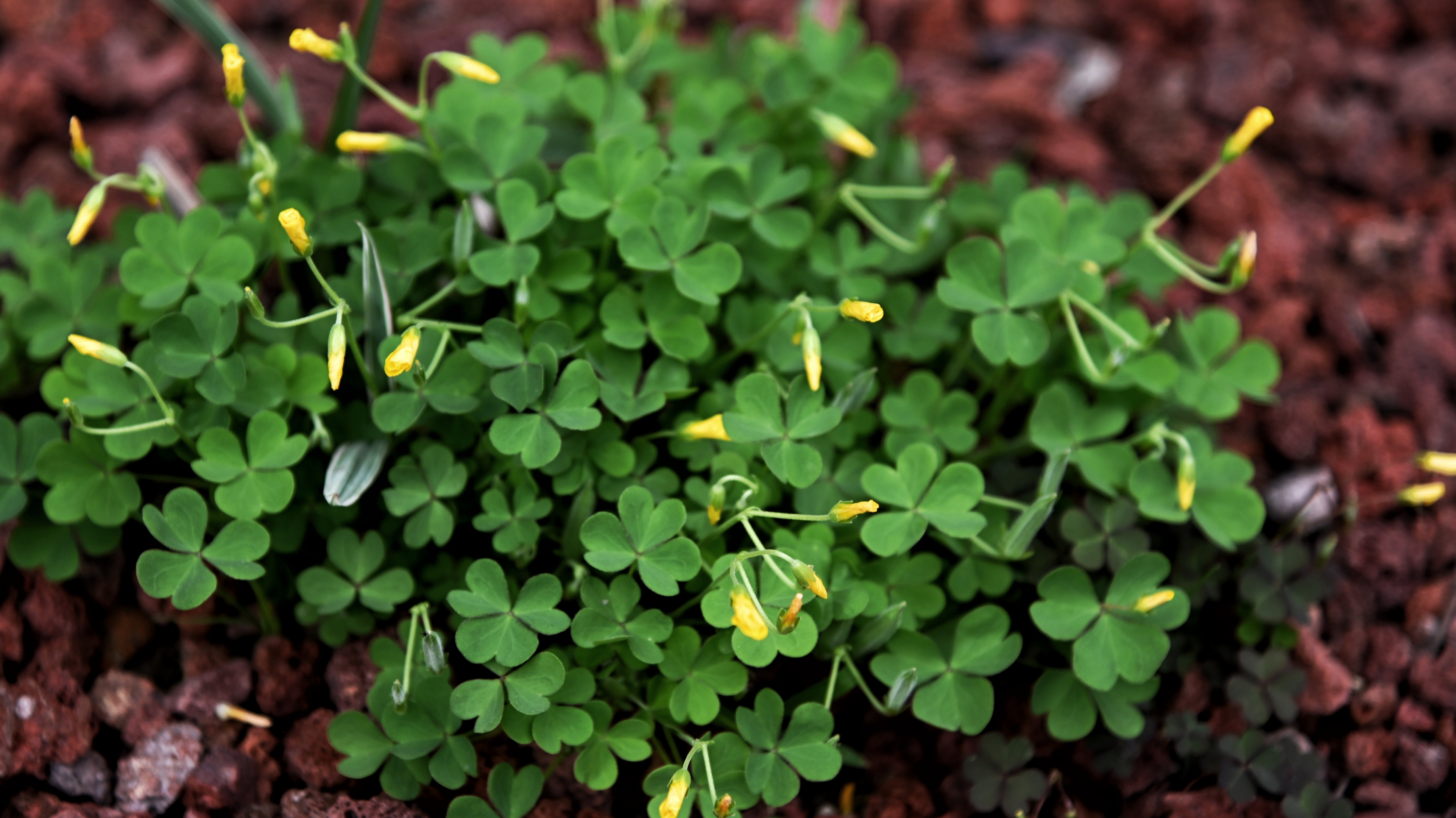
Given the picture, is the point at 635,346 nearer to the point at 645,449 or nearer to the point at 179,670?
the point at 645,449

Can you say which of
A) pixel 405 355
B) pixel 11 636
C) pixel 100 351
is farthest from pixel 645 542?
pixel 11 636

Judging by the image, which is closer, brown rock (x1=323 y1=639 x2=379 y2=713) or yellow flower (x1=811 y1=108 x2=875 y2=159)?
brown rock (x1=323 y1=639 x2=379 y2=713)

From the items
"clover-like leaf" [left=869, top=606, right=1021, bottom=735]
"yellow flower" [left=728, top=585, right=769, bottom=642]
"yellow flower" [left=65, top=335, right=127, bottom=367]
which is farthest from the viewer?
"clover-like leaf" [left=869, top=606, right=1021, bottom=735]

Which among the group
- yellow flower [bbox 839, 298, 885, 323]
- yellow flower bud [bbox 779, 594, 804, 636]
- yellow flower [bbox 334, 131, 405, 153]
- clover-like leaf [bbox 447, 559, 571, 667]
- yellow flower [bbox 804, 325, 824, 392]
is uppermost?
yellow flower [bbox 334, 131, 405, 153]

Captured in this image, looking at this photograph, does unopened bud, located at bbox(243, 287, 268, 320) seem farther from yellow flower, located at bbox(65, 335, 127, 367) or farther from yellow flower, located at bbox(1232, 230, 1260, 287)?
yellow flower, located at bbox(1232, 230, 1260, 287)

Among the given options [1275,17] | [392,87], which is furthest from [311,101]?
[1275,17]

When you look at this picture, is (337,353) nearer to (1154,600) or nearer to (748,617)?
(748,617)

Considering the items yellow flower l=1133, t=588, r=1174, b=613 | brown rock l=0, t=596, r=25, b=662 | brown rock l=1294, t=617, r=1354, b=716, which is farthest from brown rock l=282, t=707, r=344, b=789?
brown rock l=1294, t=617, r=1354, b=716
